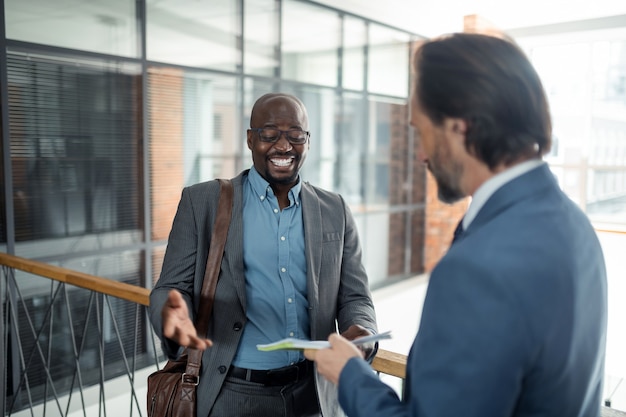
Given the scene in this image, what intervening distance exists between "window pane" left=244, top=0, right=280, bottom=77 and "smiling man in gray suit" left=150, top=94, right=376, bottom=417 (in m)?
3.64

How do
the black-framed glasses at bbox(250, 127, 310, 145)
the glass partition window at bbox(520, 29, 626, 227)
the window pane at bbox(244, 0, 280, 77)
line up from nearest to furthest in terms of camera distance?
the black-framed glasses at bbox(250, 127, 310, 145) → the window pane at bbox(244, 0, 280, 77) → the glass partition window at bbox(520, 29, 626, 227)

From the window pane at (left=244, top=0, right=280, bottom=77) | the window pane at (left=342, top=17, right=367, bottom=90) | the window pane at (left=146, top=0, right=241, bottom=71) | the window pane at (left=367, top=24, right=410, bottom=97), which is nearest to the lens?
the window pane at (left=146, top=0, right=241, bottom=71)

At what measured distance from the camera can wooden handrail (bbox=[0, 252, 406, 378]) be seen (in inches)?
58.4

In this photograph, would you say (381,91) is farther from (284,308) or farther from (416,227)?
(284,308)

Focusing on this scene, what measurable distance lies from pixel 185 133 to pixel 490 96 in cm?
405

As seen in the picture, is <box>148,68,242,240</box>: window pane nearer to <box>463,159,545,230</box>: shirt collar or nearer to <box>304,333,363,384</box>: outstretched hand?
<box>304,333,363,384</box>: outstretched hand

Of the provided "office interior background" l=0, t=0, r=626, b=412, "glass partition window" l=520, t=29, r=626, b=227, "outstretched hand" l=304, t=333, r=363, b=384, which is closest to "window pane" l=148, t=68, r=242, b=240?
"office interior background" l=0, t=0, r=626, b=412

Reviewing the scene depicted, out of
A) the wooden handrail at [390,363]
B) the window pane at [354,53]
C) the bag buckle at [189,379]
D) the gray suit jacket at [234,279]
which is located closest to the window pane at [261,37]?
the window pane at [354,53]

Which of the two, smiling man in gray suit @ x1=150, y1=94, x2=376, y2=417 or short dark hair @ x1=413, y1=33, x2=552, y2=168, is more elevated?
short dark hair @ x1=413, y1=33, x2=552, y2=168

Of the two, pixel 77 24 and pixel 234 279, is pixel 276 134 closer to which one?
pixel 234 279

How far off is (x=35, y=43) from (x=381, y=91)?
4413mm

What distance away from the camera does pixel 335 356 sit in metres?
0.99

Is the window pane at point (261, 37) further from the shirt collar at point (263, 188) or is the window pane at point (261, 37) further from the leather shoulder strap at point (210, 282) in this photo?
the leather shoulder strap at point (210, 282)

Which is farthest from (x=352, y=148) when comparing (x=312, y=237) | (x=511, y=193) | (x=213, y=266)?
(x=511, y=193)
